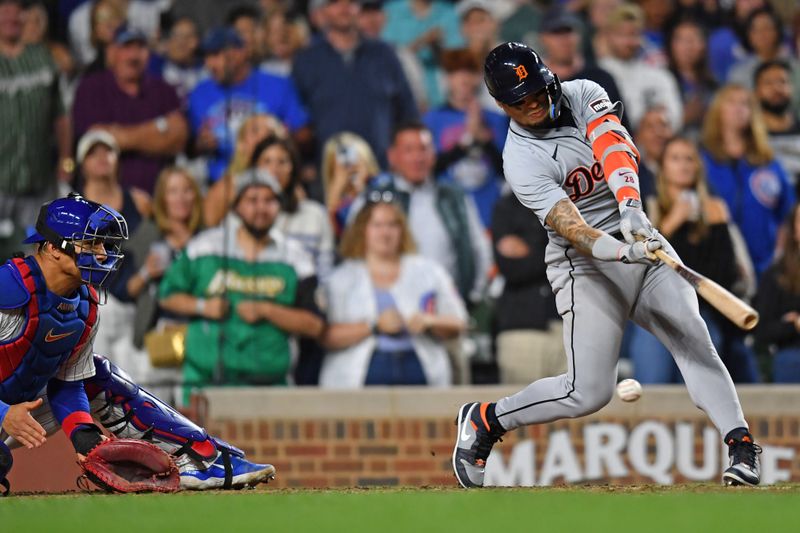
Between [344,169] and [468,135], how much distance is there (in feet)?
2.80

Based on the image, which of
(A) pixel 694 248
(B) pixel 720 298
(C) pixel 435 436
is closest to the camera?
(B) pixel 720 298

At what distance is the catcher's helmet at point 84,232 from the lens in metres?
5.30

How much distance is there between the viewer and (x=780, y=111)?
919cm

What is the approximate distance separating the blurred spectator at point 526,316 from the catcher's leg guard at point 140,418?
3.15 m

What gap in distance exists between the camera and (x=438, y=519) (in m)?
4.33

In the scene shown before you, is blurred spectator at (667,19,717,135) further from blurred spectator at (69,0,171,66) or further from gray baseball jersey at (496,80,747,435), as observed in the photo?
gray baseball jersey at (496,80,747,435)

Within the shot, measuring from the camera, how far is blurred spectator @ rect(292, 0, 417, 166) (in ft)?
29.6

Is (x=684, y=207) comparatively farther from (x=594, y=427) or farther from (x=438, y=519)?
(x=438, y=519)


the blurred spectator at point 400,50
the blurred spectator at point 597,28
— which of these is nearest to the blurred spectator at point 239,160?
the blurred spectator at point 400,50

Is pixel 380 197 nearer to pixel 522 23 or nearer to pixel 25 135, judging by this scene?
pixel 522 23

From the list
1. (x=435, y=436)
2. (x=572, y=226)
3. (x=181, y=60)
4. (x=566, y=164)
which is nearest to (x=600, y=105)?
(x=566, y=164)

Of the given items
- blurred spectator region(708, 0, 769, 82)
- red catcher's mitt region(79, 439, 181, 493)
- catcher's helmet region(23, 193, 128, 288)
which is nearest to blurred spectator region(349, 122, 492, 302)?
blurred spectator region(708, 0, 769, 82)

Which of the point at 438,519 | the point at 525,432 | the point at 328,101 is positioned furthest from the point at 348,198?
the point at 438,519

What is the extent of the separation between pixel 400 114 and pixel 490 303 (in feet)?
4.69
